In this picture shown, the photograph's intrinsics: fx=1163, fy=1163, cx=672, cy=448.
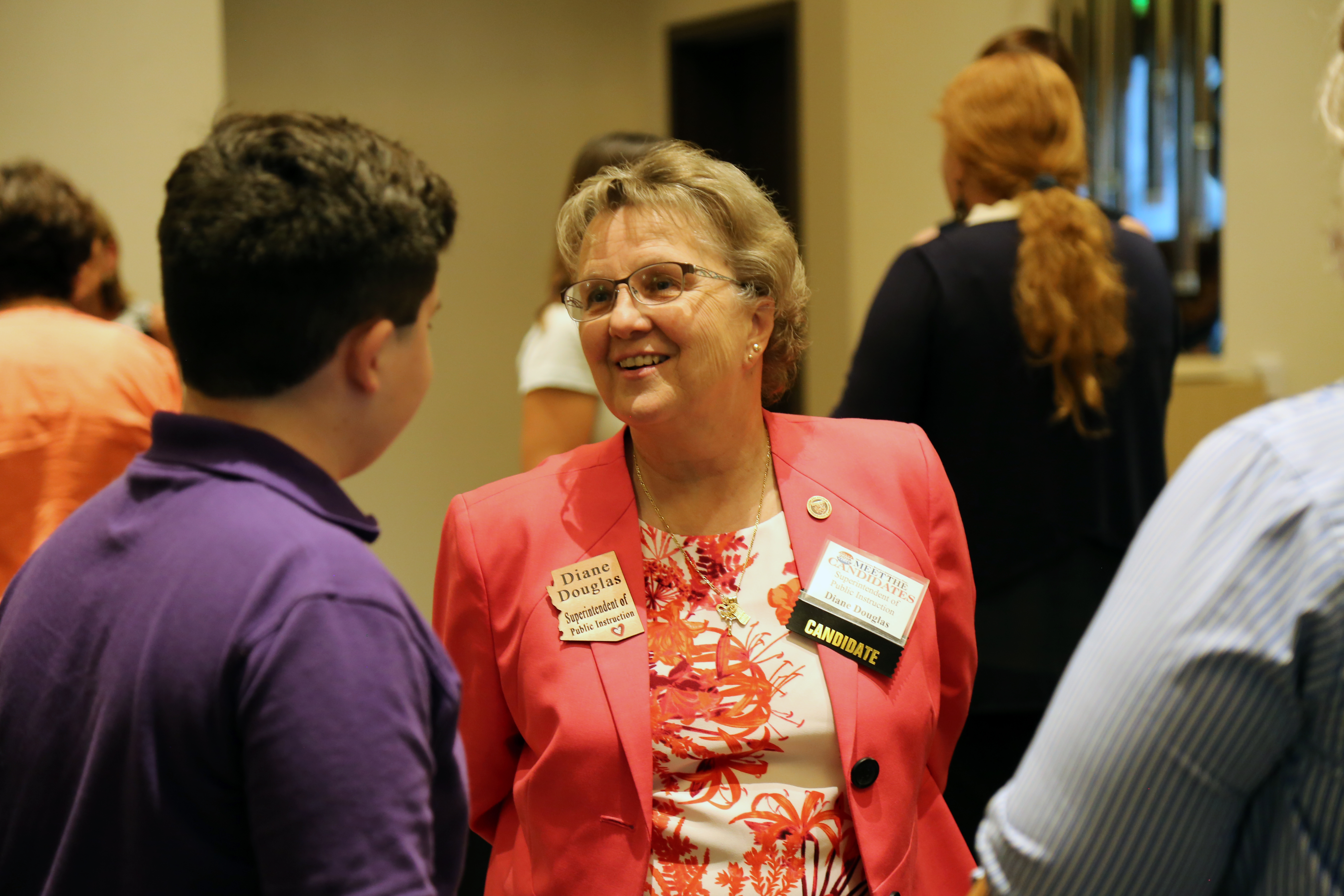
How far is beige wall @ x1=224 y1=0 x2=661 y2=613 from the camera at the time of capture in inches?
183

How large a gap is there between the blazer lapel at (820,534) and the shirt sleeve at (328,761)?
78cm

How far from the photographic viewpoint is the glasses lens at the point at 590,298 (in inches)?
66.3

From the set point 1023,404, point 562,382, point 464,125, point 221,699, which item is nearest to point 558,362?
point 562,382

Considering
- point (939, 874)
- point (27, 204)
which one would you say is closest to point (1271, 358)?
point (939, 874)

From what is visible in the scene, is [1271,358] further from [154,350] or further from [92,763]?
[92,763]

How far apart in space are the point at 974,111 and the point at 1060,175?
21cm

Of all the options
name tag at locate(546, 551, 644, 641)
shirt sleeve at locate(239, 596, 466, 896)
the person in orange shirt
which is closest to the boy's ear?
shirt sleeve at locate(239, 596, 466, 896)

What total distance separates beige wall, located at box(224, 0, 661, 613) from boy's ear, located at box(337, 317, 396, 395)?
391 centimetres

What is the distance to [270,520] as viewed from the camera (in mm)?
836

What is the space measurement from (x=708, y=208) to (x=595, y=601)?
588 millimetres

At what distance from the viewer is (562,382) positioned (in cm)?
253

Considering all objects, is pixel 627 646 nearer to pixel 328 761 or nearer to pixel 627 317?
pixel 627 317

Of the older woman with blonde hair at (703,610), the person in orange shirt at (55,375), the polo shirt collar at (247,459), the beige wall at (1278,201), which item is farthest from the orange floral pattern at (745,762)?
the beige wall at (1278,201)

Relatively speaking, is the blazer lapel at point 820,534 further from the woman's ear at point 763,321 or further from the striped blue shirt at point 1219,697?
the striped blue shirt at point 1219,697
